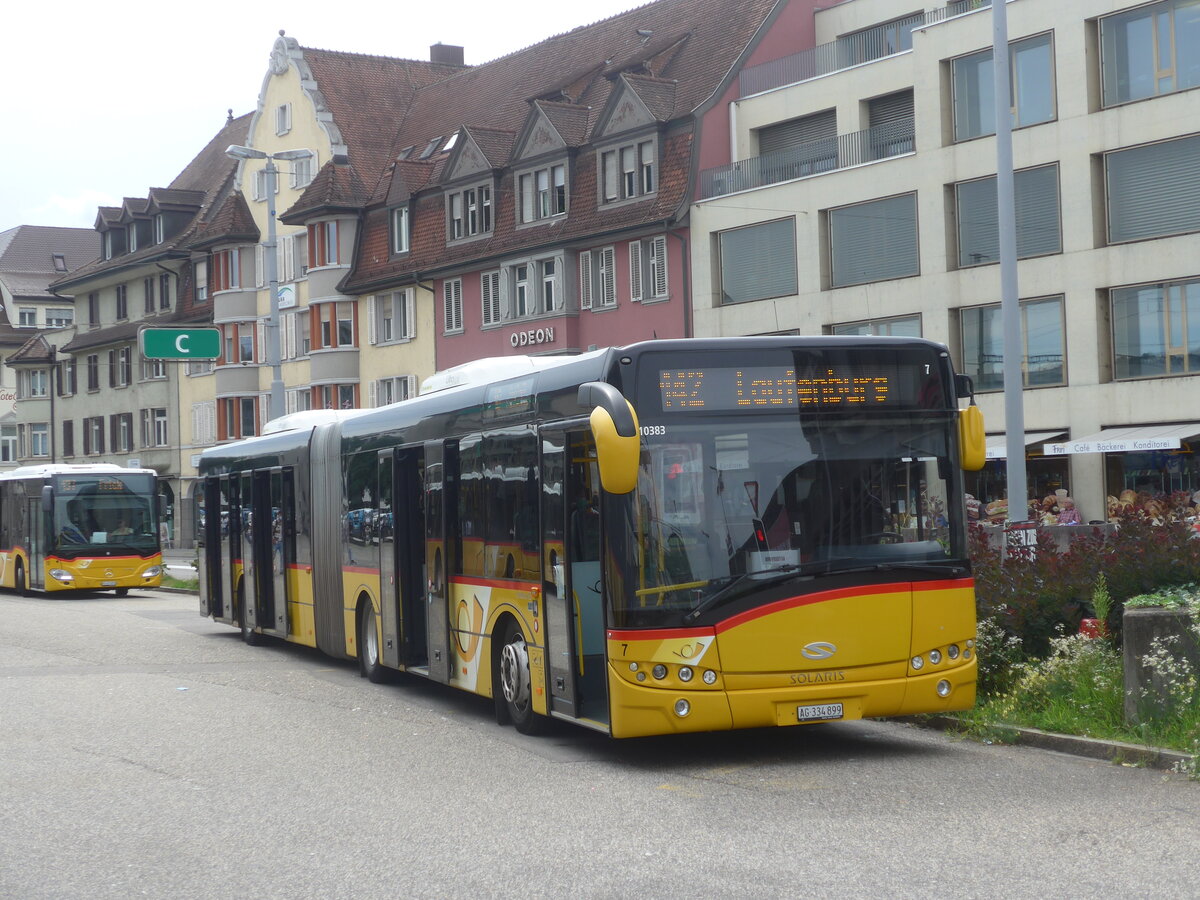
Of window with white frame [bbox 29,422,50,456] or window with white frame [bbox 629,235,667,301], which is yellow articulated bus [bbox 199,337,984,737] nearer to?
window with white frame [bbox 629,235,667,301]

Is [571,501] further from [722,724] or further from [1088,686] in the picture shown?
[1088,686]

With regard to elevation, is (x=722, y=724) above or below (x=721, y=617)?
below

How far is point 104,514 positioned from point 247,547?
15557 mm

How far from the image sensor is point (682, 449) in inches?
424

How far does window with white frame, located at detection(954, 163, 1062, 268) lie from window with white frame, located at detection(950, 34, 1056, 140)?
114cm

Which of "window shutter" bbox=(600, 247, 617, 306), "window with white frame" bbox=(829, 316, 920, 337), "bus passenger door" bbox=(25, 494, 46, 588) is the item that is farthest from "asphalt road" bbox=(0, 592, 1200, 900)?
"window shutter" bbox=(600, 247, 617, 306)

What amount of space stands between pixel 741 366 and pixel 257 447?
12209 millimetres

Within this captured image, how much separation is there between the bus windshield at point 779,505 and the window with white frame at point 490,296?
4019cm

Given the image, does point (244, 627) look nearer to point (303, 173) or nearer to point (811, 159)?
point (811, 159)

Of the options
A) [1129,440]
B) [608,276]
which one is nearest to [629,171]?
[608,276]

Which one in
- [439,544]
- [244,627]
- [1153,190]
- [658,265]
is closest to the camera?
[439,544]

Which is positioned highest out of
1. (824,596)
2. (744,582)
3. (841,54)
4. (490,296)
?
(841,54)

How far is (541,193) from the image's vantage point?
49.6 meters

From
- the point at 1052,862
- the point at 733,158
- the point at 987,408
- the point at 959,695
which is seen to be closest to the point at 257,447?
the point at 959,695
